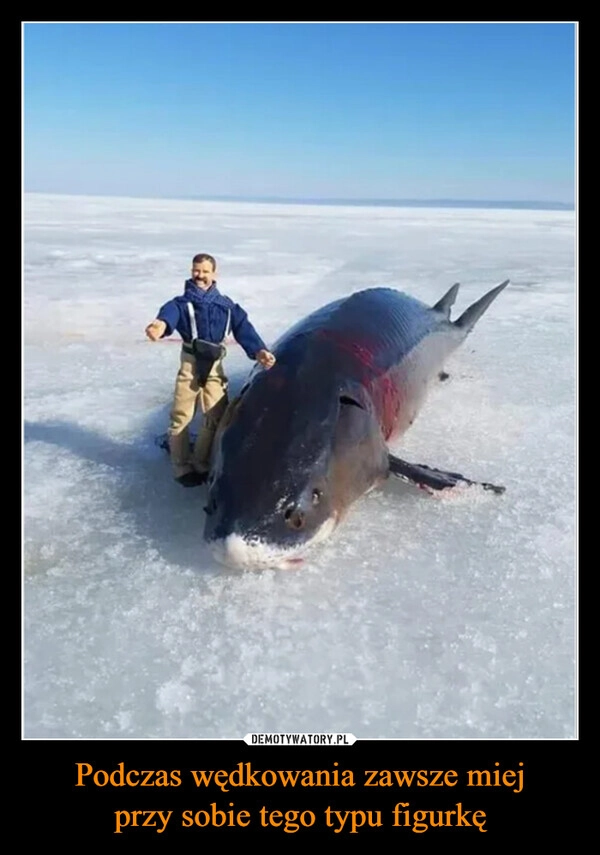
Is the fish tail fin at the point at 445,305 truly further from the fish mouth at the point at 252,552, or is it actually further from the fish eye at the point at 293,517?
the fish mouth at the point at 252,552

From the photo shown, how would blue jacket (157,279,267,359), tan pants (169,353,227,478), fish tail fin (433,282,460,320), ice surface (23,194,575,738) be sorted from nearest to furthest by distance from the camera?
ice surface (23,194,575,738) < blue jacket (157,279,267,359) < tan pants (169,353,227,478) < fish tail fin (433,282,460,320)

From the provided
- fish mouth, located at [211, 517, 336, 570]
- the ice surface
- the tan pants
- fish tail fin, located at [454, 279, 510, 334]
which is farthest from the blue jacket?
fish tail fin, located at [454, 279, 510, 334]

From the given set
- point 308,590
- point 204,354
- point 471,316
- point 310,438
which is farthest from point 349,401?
point 471,316

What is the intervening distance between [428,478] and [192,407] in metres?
1.56

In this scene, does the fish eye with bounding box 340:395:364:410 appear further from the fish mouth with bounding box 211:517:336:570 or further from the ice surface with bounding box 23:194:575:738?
the fish mouth with bounding box 211:517:336:570

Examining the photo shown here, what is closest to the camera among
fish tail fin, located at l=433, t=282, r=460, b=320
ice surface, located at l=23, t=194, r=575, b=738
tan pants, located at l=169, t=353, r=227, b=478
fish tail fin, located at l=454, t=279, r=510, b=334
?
ice surface, located at l=23, t=194, r=575, b=738

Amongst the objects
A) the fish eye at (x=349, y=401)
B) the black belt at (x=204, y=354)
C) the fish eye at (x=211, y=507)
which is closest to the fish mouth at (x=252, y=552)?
the fish eye at (x=211, y=507)

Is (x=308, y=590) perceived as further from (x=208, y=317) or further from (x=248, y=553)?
(x=208, y=317)

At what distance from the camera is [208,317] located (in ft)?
16.0

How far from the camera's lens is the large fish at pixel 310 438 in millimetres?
3867

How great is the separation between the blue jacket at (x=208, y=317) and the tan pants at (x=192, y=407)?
19cm

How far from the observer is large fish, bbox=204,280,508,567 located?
12.7 feet

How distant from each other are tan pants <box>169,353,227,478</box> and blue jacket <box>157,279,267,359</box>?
19 cm
